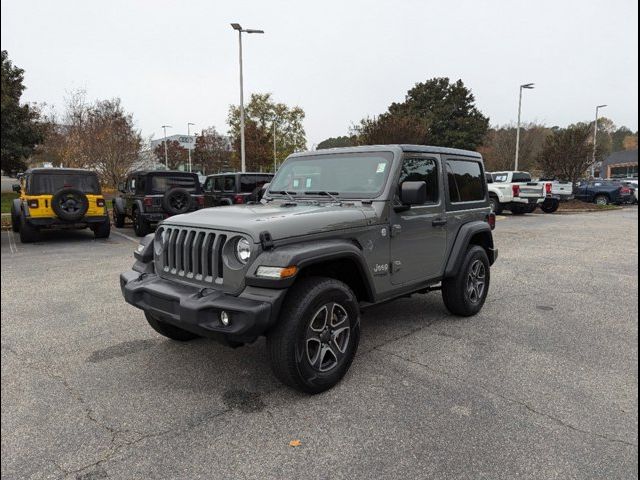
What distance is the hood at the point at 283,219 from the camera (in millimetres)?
3113

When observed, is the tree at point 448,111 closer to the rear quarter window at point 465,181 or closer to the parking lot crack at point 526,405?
the rear quarter window at point 465,181

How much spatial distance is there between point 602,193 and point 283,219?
2830 cm

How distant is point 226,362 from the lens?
12.4ft

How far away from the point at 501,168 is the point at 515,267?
108ft

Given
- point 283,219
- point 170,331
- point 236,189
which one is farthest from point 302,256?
point 236,189

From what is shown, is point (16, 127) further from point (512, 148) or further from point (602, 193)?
point (512, 148)

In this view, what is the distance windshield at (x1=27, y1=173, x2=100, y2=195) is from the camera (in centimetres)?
1109

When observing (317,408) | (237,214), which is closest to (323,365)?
(317,408)

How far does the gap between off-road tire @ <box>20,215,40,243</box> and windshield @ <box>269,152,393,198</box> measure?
8.91m

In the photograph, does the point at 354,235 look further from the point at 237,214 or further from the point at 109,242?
the point at 109,242

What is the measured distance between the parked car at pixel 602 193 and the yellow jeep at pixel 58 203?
84.1ft

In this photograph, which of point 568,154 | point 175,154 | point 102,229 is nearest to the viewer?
point 102,229

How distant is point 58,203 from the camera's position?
10.6 metres

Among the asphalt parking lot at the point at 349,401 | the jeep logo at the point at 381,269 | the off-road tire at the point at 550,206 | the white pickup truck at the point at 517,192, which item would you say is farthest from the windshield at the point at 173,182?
the off-road tire at the point at 550,206
